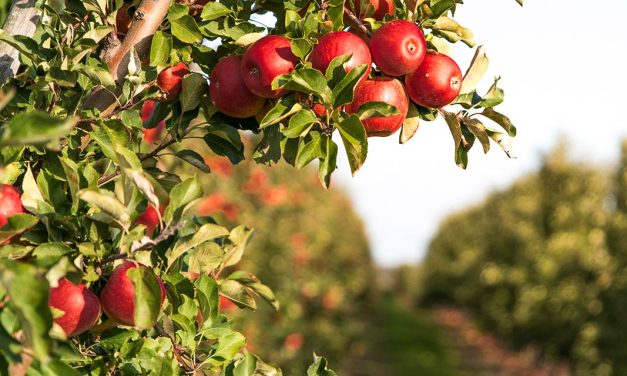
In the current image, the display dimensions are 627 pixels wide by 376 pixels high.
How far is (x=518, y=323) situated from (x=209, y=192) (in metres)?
10.5

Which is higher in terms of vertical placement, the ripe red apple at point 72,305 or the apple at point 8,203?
the apple at point 8,203

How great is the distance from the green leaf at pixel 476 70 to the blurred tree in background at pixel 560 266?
862cm

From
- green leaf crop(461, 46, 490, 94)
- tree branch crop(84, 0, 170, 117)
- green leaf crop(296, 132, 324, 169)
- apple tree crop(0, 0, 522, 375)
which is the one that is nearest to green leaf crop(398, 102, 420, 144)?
apple tree crop(0, 0, 522, 375)

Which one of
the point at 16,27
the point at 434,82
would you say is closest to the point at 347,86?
the point at 434,82

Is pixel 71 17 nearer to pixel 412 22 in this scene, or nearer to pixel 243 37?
pixel 243 37

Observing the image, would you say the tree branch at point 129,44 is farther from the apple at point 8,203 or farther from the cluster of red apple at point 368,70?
the apple at point 8,203

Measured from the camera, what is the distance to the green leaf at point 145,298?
1025 millimetres

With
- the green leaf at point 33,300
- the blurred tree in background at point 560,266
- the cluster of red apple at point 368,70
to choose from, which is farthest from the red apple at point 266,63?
the blurred tree in background at point 560,266

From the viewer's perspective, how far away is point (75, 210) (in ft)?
3.79

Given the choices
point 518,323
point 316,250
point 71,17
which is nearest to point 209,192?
point 316,250

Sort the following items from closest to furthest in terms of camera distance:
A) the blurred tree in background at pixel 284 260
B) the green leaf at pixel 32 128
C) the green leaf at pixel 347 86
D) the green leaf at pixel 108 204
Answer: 1. the green leaf at pixel 32 128
2. the green leaf at pixel 108 204
3. the green leaf at pixel 347 86
4. the blurred tree in background at pixel 284 260

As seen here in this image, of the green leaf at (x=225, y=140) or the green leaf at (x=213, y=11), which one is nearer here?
the green leaf at (x=213, y=11)

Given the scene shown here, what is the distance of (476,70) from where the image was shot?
1.42 m

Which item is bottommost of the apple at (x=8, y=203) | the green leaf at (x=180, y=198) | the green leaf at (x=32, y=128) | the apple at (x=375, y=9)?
the apple at (x=8, y=203)
